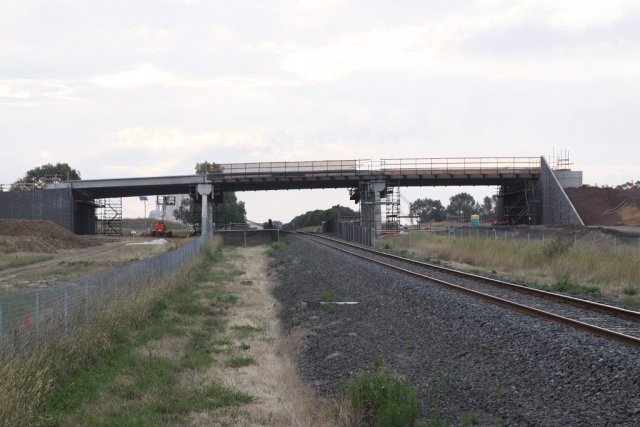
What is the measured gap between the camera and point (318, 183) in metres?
68.8

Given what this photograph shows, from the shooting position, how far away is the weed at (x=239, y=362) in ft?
41.8

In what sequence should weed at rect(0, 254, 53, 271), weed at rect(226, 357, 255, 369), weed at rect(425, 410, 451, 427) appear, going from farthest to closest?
weed at rect(0, 254, 53, 271) < weed at rect(226, 357, 255, 369) < weed at rect(425, 410, 451, 427)

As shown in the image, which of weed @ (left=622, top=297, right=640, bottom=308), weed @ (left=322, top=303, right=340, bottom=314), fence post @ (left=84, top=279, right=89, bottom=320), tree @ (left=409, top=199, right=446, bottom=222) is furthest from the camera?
tree @ (left=409, top=199, right=446, bottom=222)

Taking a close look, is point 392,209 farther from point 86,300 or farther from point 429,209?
point 429,209

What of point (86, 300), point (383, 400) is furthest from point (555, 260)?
point (383, 400)

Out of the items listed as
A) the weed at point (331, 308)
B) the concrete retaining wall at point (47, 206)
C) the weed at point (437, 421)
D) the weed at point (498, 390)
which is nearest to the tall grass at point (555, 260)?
the weed at point (331, 308)

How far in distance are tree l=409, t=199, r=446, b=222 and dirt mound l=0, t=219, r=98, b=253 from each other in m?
128

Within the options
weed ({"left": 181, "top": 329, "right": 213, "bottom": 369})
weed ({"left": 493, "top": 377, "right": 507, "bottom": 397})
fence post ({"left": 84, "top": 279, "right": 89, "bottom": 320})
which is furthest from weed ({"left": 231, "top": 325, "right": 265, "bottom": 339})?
weed ({"left": 493, "top": 377, "right": 507, "bottom": 397})

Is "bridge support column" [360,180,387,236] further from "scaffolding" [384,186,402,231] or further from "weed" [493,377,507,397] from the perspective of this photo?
"weed" [493,377,507,397]

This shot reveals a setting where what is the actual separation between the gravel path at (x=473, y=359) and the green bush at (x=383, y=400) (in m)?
0.35

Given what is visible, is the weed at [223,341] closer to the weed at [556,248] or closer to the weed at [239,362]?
the weed at [239,362]

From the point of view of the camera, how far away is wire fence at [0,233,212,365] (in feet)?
30.3

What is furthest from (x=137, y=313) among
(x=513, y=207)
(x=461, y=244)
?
(x=513, y=207)

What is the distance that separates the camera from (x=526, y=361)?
32.4 feet
